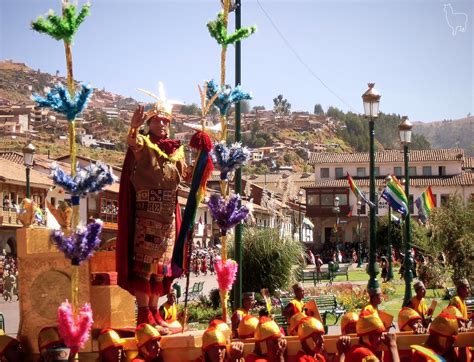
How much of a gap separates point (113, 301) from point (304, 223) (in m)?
57.3

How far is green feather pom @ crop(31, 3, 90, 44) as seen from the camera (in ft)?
27.2

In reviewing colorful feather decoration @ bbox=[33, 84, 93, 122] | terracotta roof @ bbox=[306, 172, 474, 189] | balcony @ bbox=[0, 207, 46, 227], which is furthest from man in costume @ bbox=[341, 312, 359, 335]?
terracotta roof @ bbox=[306, 172, 474, 189]

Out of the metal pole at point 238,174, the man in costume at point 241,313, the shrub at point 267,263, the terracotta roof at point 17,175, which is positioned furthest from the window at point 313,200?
the man in costume at point 241,313

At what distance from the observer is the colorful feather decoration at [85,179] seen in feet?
26.3

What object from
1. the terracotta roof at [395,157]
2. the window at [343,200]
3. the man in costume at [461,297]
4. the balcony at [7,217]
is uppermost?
the terracotta roof at [395,157]

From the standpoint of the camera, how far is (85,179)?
8055 millimetres

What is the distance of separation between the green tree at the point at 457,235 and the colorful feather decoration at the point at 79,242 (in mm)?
19520

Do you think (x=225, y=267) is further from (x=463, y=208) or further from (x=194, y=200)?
(x=463, y=208)

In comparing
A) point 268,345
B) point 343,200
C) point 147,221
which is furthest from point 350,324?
point 343,200

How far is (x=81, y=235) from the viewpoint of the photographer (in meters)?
7.99

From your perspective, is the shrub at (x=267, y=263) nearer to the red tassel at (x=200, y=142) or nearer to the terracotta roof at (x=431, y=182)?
the red tassel at (x=200, y=142)

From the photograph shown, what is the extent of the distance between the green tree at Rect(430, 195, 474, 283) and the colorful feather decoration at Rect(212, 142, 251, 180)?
17.4 meters

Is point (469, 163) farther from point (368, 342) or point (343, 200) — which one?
point (368, 342)

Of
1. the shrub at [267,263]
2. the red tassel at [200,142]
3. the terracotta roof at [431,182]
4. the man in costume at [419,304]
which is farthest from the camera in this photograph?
the terracotta roof at [431,182]
